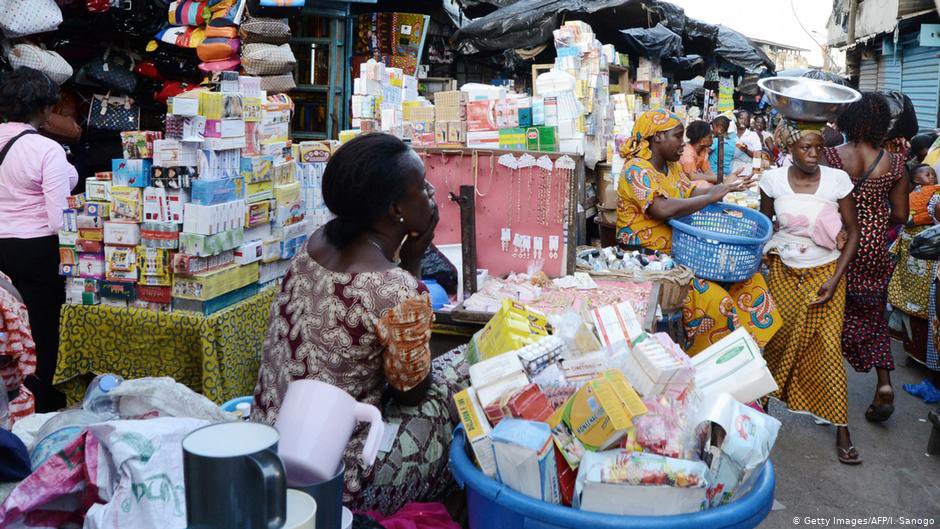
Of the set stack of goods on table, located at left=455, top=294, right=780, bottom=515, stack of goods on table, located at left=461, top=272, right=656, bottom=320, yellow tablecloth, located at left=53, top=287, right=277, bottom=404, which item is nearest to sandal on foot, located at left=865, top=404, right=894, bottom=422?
stack of goods on table, located at left=461, top=272, right=656, bottom=320

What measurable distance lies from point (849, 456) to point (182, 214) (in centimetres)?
376

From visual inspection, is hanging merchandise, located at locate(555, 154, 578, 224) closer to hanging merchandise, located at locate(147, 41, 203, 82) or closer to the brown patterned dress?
the brown patterned dress

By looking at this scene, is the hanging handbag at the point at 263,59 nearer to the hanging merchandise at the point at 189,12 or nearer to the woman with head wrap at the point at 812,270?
the hanging merchandise at the point at 189,12

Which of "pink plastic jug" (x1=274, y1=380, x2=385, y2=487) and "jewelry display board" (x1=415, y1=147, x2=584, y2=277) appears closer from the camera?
"pink plastic jug" (x1=274, y1=380, x2=385, y2=487)

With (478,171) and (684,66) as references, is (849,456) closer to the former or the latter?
(478,171)

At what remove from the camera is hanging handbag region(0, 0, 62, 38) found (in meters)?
5.47

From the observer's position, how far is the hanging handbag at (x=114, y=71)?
21.7ft

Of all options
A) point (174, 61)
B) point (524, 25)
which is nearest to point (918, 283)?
point (524, 25)

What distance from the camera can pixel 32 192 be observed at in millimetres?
4234

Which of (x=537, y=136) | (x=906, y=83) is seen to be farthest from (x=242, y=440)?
(x=906, y=83)

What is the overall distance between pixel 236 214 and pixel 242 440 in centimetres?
315

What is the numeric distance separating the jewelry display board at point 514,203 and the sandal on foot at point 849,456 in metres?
1.95

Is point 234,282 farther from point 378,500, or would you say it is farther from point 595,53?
point 595,53

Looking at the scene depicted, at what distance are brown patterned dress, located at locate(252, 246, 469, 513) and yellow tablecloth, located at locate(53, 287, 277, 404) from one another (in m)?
1.83
